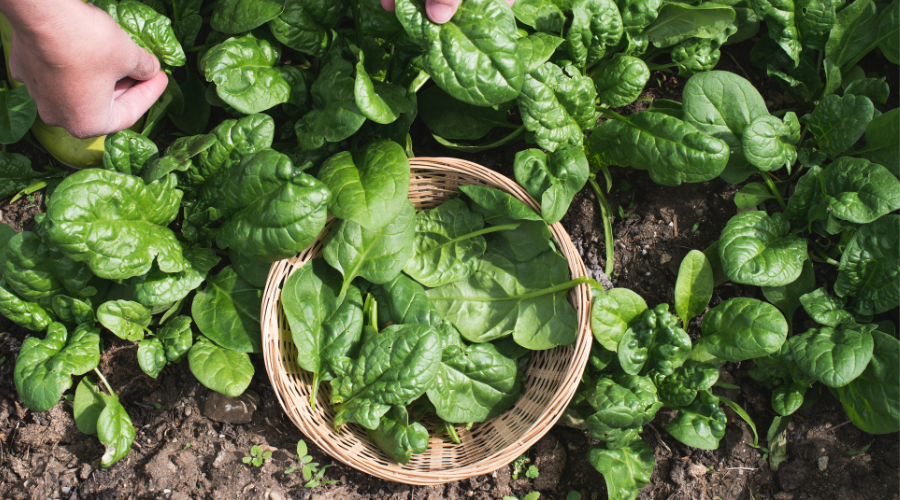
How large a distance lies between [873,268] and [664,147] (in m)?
0.79

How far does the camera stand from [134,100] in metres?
1.85

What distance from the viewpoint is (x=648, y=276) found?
218 cm

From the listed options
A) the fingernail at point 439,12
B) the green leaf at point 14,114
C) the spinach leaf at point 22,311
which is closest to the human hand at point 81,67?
the green leaf at point 14,114

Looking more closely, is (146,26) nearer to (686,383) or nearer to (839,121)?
(686,383)

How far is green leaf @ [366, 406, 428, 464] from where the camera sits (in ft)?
5.97

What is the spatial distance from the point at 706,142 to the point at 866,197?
52 centimetres

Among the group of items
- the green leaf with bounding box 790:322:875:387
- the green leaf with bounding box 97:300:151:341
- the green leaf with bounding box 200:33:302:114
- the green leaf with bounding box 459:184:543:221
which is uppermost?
the green leaf with bounding box 200:33:302:114

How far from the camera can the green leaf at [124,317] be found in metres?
1.87

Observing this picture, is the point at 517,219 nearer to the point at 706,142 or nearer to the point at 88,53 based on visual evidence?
the point at 706,142

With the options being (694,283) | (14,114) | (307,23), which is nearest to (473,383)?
(694,283)

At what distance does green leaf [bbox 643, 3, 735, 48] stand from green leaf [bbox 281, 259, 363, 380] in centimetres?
134

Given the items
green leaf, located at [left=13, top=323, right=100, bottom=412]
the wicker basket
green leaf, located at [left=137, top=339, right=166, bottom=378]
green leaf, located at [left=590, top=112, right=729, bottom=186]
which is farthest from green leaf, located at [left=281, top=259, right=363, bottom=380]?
green leaf, located at [left=590, top=112, right=729, bottom=186]

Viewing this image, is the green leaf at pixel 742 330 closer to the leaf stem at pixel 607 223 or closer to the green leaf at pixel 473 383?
the leaf stem at pixel 607 223

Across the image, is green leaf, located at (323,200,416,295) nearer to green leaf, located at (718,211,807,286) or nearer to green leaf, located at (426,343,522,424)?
green leaf, located at (426,343,522,424)
